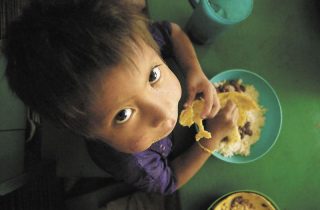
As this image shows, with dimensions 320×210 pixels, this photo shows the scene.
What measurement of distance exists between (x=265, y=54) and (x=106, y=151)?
477 mm

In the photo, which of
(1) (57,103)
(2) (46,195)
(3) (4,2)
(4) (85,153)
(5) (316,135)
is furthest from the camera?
(3) (4,2)

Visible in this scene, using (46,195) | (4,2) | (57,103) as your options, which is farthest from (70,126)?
(4,2)

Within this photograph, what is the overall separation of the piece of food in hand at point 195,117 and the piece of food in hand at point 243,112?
75mm

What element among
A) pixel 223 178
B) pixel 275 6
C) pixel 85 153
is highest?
pixel 275 6

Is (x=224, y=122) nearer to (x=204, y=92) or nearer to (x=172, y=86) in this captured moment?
(x=204, y=92)

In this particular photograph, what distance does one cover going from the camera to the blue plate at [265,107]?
0.83m

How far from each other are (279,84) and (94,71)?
1.82 feet

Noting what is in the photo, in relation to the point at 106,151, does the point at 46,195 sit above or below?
below

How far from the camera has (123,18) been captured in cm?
55

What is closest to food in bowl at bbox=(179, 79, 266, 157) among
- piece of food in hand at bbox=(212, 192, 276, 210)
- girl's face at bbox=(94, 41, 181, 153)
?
piece of food in hand at bbox=(212, 192, 276, 210)

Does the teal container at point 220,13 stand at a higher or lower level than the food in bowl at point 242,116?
higher

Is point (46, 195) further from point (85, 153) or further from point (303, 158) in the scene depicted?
point (303, 158)

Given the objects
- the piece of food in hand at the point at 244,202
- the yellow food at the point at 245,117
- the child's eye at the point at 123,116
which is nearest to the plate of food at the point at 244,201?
the piece of food in hand at the point at 244,202

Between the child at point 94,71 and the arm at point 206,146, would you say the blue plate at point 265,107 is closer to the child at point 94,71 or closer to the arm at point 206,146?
the arm at point 206,146
